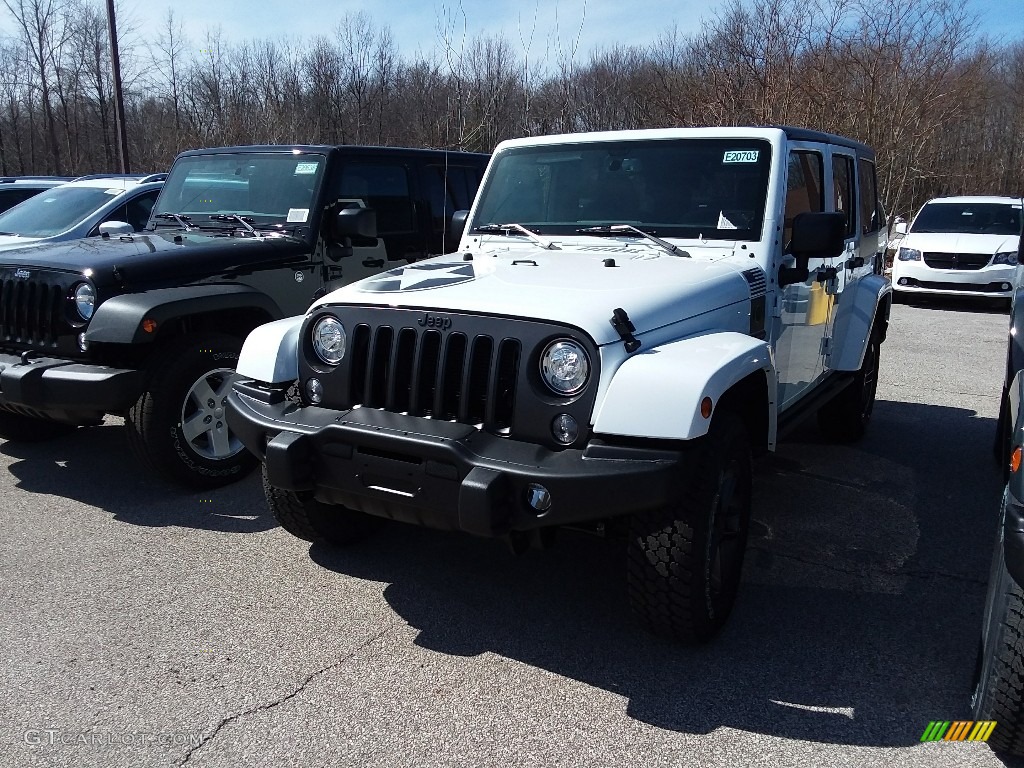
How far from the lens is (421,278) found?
3457 millimetres

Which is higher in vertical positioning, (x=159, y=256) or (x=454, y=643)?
(x=159, y=256)

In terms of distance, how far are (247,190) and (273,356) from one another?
Answer: 2782 millimetres

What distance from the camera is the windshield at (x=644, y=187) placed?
3916 millimetres

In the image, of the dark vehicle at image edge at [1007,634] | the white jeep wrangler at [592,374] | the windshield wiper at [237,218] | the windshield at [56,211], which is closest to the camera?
the dark vehicle at image edge at [1007,634]

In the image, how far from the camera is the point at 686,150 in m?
4.04

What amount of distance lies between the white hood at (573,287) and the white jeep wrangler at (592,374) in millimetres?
12

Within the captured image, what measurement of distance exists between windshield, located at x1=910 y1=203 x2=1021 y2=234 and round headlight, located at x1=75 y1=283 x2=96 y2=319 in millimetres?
12604

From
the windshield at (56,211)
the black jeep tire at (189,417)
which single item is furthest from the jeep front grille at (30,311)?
the windshield at (56,211)

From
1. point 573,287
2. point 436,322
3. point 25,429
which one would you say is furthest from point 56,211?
point 573,287

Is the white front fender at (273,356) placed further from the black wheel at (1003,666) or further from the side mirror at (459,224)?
the black wheel at (1003,666)

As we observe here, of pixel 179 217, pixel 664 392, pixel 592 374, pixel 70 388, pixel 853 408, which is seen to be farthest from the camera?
pixel 179 217

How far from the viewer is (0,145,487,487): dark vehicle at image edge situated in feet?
14.2

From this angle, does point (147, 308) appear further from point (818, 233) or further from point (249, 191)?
point (818, 233)

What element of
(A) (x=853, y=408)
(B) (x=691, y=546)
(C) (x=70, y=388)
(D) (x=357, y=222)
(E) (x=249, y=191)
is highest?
(E) (x=249, y=191)
